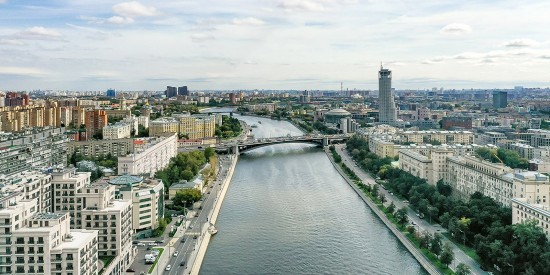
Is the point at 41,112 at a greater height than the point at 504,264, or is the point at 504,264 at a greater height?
the point at 41,112

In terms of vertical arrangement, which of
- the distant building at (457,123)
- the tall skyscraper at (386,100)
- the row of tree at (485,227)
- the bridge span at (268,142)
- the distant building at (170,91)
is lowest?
the row of tree at (485,227)

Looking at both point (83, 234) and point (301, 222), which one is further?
point (301, 222)

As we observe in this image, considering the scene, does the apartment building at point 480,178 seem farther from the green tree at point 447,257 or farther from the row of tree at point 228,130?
the row of tree at point 228,130

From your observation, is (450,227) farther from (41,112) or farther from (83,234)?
(41,112)

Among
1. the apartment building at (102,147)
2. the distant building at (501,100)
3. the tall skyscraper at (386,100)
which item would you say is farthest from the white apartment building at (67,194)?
the distant building at (501,100)

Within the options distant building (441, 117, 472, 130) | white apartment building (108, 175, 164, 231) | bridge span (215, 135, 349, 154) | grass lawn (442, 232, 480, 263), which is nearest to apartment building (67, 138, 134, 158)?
bridge span (215, 135, 349, 154)

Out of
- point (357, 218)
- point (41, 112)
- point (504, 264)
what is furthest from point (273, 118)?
point (504, 264)

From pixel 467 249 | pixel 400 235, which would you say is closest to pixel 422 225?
pixel 400 235
